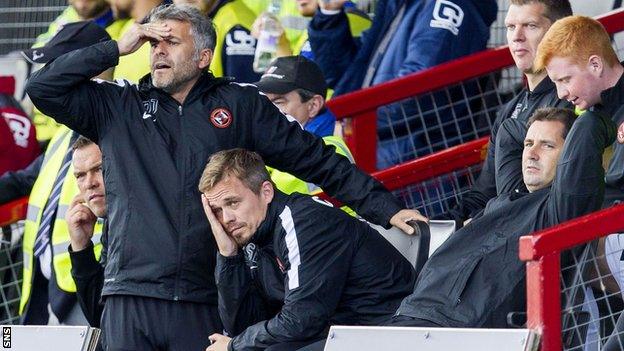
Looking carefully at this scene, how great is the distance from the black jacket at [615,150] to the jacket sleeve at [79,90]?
183 cm

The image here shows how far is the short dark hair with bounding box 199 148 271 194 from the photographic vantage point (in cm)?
588

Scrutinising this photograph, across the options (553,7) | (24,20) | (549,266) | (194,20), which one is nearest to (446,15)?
(553,7)

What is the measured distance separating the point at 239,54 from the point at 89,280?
2.41 m

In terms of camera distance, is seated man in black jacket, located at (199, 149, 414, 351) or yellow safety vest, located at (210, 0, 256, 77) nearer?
seated man in black jacket, located at (199, 149, 414, 351)

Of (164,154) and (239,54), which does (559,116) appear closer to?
(164,154)

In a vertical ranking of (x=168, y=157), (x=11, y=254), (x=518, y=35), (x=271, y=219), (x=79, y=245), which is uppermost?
(x=168, y=157)

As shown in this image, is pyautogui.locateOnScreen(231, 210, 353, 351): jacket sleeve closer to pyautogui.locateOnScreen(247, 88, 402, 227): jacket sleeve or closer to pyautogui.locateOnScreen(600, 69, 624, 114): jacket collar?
pyautogui.locateOnScreen(247, 88, 402, 227): jacket sleeve

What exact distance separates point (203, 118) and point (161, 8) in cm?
51

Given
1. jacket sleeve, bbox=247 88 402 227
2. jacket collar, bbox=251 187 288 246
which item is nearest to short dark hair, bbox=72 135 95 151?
jacket sleeve, bbox=247 88 402 227

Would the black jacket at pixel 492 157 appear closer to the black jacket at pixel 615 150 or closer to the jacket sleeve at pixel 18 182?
the black jacket at pixel 615 150

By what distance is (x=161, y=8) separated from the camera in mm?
6430

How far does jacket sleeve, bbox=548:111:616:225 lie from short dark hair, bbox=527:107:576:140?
0.39 m

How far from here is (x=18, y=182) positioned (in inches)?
335

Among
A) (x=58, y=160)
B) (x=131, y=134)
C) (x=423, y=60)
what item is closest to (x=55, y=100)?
(x=131, y=134)
